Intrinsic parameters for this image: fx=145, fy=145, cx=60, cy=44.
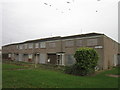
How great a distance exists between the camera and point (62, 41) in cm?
3266

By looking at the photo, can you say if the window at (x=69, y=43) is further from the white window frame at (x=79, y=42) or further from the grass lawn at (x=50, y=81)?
the grass lawn at (x=50, y=81)

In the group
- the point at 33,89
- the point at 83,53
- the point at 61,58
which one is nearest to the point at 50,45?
the point at 61,58

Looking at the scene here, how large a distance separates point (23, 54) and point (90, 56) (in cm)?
3160

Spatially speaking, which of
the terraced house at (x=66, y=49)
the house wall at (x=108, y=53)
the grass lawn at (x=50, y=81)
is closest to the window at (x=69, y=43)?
the terraced house at (x=66, y=49)

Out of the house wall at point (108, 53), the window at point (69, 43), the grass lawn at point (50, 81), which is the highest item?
the window at point (69, 43)

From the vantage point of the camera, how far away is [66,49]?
31.4 metres

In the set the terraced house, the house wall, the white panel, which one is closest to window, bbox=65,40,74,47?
the terraced house

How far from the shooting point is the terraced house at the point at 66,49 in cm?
2572

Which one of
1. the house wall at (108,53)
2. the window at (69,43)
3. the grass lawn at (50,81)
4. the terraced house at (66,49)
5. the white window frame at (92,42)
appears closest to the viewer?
the grass lawn at (50,81)

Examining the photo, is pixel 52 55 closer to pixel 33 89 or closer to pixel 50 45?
pixel 50 45

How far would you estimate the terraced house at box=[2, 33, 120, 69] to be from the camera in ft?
84.4

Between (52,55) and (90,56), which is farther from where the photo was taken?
(52,55)

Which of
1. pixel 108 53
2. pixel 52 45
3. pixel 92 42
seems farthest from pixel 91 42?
pixel 52 45

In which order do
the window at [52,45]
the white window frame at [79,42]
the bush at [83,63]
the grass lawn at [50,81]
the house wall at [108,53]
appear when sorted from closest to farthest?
the grass lawn at [50,81] → the bush at [83,63] → the house wall at [108,53] → the white window frame at [79,42] → the window at [52,45]
